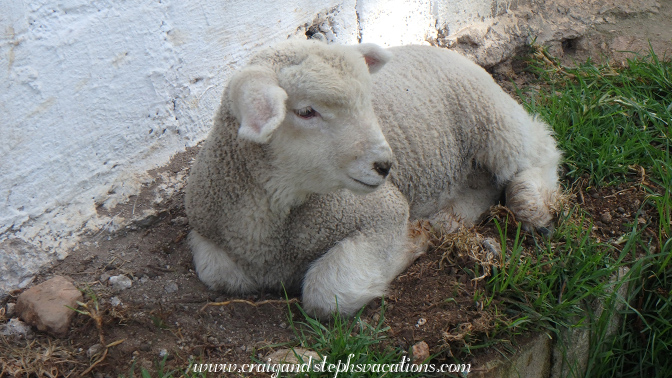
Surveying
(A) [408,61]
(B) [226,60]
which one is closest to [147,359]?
(B) [226,60]

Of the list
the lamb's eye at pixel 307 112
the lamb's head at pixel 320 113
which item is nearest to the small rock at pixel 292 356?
the lamb's head at pixel 320 113

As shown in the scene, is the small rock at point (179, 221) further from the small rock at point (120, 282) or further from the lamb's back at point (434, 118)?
the lamb's back at point (434, 118)

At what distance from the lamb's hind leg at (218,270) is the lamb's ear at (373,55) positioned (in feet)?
3.92

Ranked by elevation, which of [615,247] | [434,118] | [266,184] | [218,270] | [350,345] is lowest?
[615,247]

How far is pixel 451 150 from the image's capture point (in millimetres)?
3832

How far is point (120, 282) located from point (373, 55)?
168cm

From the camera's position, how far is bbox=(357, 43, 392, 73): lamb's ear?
311cm

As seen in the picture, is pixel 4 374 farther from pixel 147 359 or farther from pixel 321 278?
pixel 321 278

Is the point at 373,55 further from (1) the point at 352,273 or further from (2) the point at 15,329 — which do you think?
(2) the point at 15,329

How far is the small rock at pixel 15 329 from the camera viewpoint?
9.59ft

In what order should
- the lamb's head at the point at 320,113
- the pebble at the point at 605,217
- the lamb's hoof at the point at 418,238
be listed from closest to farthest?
the lamb's head at the point at 320,113 < the lamb's hoof at the point at 418,238 < the pebble at the point at 605,217

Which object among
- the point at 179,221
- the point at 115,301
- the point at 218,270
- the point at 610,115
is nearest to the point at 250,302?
the point at 218,270

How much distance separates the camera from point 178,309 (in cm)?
314

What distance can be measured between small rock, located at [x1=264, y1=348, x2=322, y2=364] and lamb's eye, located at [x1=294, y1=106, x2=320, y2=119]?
1.00 metres
